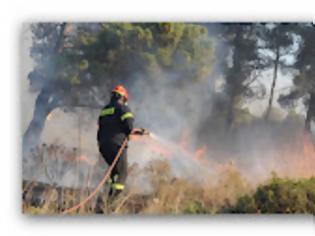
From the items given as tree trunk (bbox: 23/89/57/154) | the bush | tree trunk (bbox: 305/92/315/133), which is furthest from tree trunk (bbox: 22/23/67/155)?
tree trunk (bbox: 305/92/315/133)

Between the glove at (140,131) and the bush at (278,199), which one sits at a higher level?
the glove at (140,131)

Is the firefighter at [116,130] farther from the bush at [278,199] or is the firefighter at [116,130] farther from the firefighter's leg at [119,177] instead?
the bush at [278,199]

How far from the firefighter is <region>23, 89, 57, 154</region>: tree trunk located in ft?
0.93

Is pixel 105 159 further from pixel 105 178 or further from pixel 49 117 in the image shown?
pixel 49 117

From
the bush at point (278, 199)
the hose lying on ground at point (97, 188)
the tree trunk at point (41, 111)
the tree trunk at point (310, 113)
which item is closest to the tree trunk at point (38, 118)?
the tree trunk at point (41, 111)

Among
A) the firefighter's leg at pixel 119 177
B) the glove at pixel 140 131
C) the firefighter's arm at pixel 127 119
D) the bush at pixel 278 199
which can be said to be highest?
the firefighter's arm at pixel 127 119

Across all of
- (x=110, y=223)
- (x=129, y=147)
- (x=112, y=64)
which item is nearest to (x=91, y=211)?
(x=110, y=223)

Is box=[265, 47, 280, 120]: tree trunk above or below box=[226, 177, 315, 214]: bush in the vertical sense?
above

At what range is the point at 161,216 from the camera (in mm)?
4277

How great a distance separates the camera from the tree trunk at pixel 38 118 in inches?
167

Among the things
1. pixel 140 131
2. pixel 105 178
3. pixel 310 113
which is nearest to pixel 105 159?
pixel 105 178

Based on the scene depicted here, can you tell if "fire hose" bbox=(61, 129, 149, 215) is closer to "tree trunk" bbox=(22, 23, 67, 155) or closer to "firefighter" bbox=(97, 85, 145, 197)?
"firefighter" bbox=(97, 85, 145, 197)

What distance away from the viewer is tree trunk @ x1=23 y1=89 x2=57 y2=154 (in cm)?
424

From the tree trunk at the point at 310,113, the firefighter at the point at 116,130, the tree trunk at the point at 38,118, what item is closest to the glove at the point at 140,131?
the firefighter at the point at 116,130
